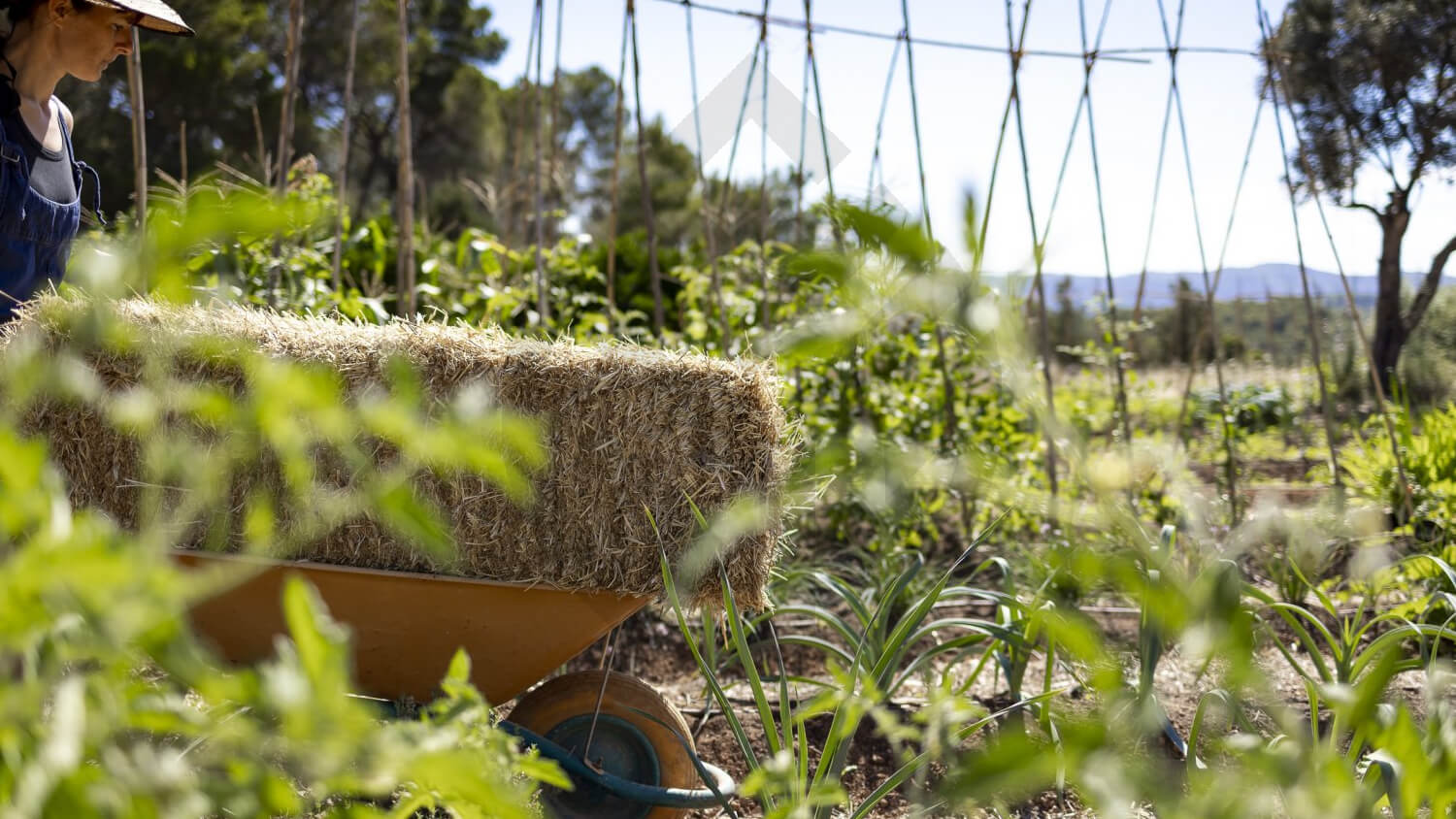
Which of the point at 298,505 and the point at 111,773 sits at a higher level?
the point at 111,773

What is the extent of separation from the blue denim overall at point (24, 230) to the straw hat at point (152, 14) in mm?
302

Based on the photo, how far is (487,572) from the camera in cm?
159

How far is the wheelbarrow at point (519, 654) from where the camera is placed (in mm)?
1494

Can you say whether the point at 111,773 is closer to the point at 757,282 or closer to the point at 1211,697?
the point at 1211,697

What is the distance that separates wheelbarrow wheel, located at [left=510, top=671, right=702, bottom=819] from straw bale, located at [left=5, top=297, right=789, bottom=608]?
0.18m

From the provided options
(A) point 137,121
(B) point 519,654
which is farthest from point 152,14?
(B) point 519,654

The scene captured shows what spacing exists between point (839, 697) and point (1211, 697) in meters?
1.14

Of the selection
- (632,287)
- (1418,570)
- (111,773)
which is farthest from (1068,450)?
(632,287)

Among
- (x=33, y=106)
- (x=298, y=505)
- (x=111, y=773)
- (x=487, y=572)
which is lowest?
(x=487, y=572)

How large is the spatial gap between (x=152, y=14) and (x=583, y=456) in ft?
3.18

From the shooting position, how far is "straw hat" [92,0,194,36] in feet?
4.87

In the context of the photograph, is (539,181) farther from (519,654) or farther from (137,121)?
(519,654)

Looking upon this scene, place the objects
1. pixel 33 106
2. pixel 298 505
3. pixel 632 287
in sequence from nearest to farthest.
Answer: pixel 298 505
pixel 33 106
pixel 632 287

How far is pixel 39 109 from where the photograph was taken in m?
1.76
